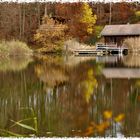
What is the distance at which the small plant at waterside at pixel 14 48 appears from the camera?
35.2ft

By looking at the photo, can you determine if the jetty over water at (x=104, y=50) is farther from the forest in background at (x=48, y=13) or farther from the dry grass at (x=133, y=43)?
the forest in background at (x=48, y=13)

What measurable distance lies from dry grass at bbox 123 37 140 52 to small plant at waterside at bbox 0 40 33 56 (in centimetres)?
296

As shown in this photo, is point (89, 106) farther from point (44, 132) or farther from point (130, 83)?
point (130, 83)

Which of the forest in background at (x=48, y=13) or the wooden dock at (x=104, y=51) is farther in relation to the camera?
the wooden dock at (x=104, y=51)

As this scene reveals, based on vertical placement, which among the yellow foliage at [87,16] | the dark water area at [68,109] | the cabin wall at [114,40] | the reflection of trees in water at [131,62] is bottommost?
the reflection of trees in water at [131,62]

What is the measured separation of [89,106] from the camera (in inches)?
142

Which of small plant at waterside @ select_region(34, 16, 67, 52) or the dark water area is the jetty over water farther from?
the dark water area

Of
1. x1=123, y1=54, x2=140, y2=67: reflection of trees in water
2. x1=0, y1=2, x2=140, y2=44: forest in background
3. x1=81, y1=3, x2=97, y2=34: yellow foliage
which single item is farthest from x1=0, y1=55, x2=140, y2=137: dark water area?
x1=123, y1=54, x2=140, y2=67: reflection of trees in water

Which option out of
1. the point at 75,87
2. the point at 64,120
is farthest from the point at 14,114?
the point at 75,87

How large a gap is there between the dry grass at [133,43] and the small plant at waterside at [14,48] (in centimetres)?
296

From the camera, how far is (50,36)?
1091cm

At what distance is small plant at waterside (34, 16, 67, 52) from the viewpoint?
927 cm

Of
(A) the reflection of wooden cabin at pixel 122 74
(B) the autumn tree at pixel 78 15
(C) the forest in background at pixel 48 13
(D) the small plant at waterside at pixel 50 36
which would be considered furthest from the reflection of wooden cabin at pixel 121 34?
(A) the reflection of wooden cabin at pixel 122 74

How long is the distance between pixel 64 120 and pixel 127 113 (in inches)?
19.5
